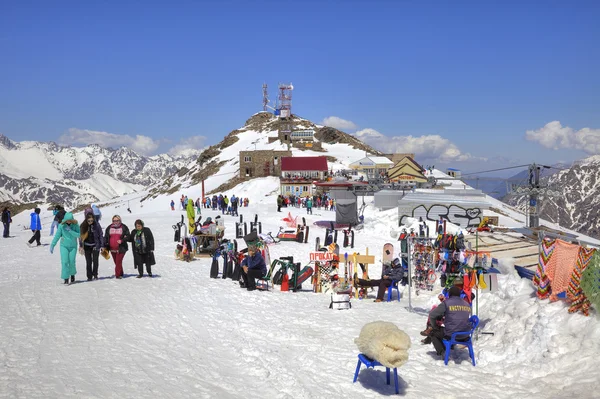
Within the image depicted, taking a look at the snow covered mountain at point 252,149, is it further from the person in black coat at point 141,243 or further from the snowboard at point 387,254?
the snowboard at point 387,254

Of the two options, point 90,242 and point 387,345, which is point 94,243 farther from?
point 387,345

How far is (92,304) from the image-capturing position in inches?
398

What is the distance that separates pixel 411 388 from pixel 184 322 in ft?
15.5

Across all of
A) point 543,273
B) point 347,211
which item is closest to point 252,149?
point 347,211

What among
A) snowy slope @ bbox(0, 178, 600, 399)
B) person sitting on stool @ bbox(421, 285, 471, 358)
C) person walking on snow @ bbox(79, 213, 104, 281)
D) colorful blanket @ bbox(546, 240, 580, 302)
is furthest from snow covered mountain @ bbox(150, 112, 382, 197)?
person sitting on stool @ bbox(421, 285, 471, 358)

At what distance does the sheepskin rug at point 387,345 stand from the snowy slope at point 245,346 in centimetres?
65

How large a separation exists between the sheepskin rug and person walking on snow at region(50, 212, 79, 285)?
8174mm

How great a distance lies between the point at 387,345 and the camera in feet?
22.5

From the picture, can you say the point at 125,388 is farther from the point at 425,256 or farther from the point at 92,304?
the point at 425,256

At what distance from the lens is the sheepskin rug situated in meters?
6.82

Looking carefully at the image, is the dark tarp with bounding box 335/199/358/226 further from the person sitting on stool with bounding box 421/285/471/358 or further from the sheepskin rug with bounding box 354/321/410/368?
the sheepskin rug with bounding box 354/321/410/368

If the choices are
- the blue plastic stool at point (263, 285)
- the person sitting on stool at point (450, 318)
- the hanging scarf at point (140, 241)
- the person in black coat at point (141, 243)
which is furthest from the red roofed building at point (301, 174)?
the person sitting on stool at point (450, 318)

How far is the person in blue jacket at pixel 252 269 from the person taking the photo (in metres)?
13.4

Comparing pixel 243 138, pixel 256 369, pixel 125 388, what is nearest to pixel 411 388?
pixel 256 369
